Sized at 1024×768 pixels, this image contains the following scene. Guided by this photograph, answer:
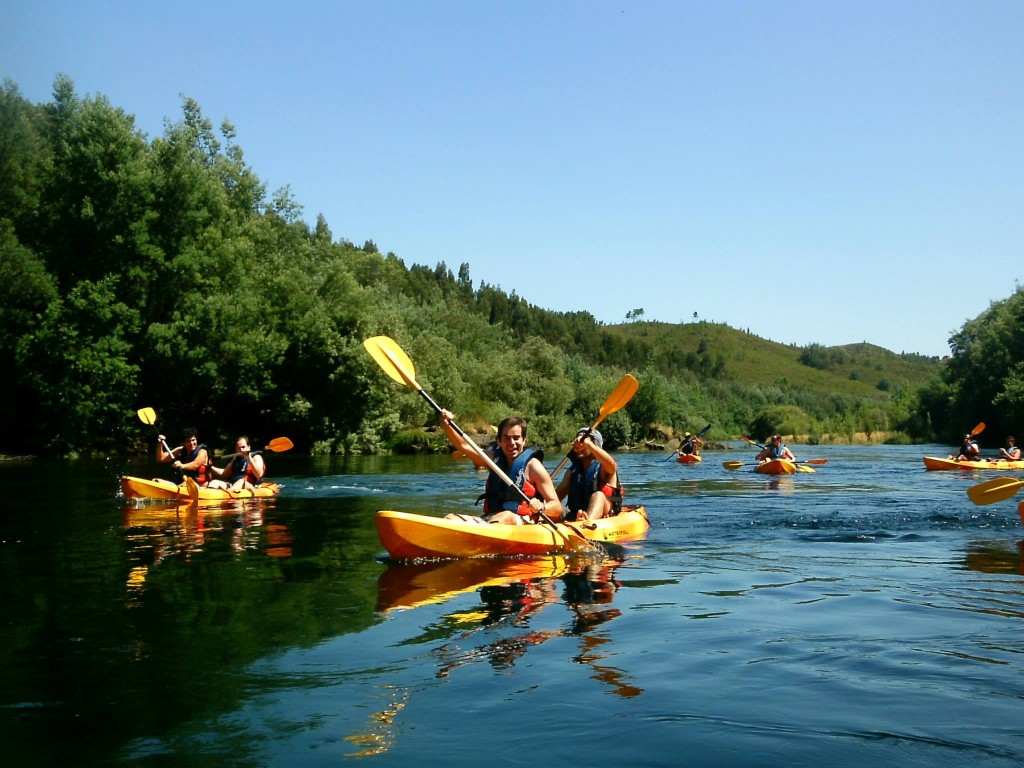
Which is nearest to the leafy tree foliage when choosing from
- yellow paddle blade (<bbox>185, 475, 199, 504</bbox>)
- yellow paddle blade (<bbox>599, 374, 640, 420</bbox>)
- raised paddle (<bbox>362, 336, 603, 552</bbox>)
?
yellow paddle blade (<bbox>599, 374, 640, 420</bbox>)

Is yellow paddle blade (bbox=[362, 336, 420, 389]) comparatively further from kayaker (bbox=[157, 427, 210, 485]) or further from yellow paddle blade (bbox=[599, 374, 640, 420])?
kayaker (bbox=[157, 427, 210, 485])

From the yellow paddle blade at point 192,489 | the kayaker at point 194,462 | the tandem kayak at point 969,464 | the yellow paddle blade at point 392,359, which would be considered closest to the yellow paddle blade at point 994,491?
the yellow paddle blade at point 392,359

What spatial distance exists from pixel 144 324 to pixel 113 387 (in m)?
2.41

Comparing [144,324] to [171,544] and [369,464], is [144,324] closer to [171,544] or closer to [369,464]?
[369,464]

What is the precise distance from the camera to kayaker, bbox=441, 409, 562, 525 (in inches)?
331

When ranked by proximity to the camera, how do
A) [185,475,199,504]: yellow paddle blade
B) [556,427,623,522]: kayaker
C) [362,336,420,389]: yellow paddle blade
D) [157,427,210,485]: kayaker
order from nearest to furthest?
[556,427,623,522]: kayaker → [362,336,420,389]: yellow paddle blade → [185,475,199,504]: yellow paddle blade → [157,427,210,485]: kayaker

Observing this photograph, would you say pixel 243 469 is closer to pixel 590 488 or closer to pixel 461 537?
pixel 590 488

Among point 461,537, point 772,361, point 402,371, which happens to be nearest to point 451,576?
point 461,537

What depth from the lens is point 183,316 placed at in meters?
30.3

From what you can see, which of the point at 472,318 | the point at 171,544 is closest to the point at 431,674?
the point at 171,544

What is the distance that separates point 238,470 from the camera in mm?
15117

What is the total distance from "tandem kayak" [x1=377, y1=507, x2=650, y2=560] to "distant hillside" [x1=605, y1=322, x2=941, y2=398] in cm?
9254

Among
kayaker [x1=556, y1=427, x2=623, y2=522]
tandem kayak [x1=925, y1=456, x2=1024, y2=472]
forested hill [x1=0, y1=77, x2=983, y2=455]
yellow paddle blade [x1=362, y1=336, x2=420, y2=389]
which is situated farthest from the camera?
forested hill [x1=0, y1=77, x2=983, y2=455]

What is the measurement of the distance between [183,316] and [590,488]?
2362cm
